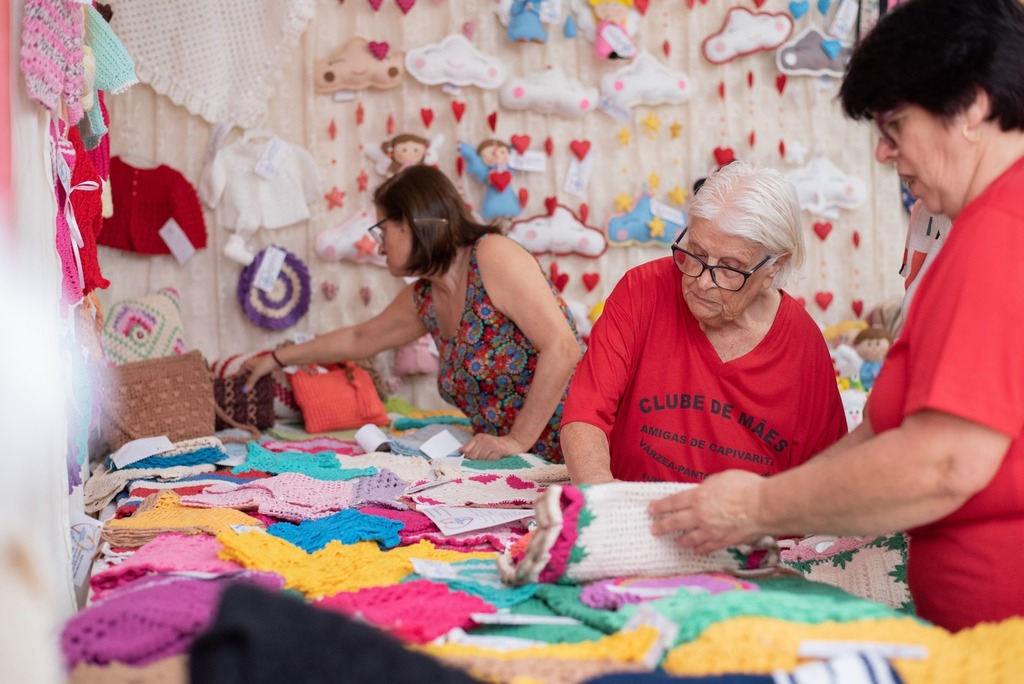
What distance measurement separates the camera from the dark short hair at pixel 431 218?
9.91 feet

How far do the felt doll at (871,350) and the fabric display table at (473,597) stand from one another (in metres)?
2.17

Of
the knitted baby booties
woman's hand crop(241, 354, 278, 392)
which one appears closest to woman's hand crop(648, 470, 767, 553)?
the knitted baby booties

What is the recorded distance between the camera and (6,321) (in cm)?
97

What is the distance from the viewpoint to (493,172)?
13.3ft

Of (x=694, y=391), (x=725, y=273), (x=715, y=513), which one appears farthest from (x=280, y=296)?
(x=715, y=513)

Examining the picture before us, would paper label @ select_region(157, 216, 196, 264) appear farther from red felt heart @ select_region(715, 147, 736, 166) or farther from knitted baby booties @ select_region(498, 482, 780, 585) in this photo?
knitted baby booties @ select_region(498, 482, 780, 585)

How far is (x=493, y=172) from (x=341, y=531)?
242cm

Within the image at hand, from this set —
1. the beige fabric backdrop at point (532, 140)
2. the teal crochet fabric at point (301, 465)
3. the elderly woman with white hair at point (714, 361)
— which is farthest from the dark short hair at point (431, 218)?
the beige fabric backdrop at point (532, 140)

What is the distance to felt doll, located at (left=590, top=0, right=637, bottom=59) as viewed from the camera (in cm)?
419

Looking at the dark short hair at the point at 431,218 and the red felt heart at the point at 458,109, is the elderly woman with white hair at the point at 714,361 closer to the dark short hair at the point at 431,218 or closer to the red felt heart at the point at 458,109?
the dark short hair at the point at 431,218

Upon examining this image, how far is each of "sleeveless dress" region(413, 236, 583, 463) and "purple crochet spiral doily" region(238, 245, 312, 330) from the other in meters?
1.15

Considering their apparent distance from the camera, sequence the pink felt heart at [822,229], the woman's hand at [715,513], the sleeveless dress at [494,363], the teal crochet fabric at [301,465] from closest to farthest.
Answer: the woman's hand at [715,513], the teal crochet fabric at [301,465], the sleeveless dress at [494,363], the pink felt heart at [822,229]

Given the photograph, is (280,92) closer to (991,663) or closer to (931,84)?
(931,84)

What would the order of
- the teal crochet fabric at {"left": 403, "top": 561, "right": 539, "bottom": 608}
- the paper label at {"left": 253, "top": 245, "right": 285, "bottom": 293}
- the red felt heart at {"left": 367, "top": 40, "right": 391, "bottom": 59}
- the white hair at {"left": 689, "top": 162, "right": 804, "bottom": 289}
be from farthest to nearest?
1. the red felt heart at {"left": 367, "top": 40, "right": 391, "bottom": 59}
2. the paper label at {"left": 253, "top": 245, "right": 285, "bottom": 293}
3. the white hair at {"left": 689, "top": 162, "right": 804, "bottom": 289}
4. the teal crochet fabric at {"left": 403, "top": 561, "right": 539, "bottom": 608}
